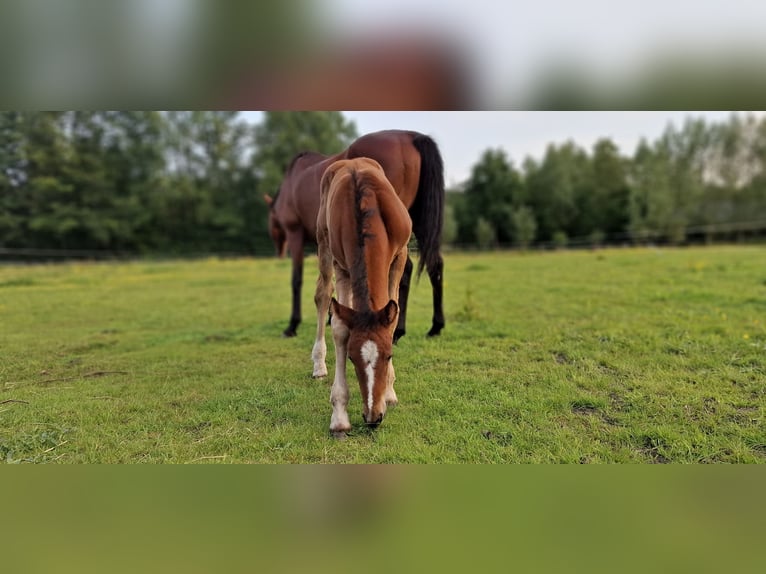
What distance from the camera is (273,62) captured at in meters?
1.57

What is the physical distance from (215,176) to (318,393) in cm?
2909

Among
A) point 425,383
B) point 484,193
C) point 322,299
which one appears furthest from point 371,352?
point 484,193

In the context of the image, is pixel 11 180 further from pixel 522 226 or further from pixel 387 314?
pixel 522 226

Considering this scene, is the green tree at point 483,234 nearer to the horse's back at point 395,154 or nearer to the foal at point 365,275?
the horse's back at point 395,154

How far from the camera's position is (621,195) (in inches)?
1441

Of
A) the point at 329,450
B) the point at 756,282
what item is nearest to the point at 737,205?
the point at 756,282

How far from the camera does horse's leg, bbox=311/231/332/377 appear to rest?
161 inches

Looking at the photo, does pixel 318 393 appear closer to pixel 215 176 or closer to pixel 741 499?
pixel 741 499

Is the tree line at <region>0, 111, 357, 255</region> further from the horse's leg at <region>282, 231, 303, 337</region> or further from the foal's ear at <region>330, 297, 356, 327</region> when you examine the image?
the foal's ear at <region>330, 297, 356, 327</region>

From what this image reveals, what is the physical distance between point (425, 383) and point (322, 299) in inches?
63.3

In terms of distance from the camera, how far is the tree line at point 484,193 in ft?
60.3

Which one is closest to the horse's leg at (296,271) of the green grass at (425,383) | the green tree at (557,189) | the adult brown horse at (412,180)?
the green grass at (425,383)

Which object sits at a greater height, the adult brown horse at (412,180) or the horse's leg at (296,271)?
the adult brown horse at (412,180)

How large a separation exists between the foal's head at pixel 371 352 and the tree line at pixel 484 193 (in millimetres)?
9418
